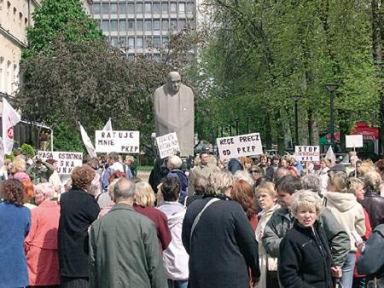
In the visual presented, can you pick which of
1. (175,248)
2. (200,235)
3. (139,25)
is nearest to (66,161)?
(175,248)

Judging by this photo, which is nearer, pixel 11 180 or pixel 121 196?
pixel 121 196

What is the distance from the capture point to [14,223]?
8.73 metres

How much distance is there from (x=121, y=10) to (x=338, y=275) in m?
141

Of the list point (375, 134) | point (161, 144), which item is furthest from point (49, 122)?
point (161, 144)

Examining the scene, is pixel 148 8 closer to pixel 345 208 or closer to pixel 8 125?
pixel 8 125

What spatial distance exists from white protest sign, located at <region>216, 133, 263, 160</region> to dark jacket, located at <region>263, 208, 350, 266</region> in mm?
9850

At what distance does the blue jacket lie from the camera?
8.70 metres

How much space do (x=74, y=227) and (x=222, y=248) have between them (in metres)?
2.29

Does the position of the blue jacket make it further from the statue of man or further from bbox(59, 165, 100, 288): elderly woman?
the statue of man

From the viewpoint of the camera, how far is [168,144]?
16.8 meters

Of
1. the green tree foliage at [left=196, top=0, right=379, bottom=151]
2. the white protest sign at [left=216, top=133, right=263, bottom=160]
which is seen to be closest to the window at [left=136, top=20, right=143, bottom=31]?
the green tree foliage at [left=196, top=0, right=379, bottom=151]

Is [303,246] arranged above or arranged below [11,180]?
below

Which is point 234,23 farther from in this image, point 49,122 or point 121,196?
point 121,196

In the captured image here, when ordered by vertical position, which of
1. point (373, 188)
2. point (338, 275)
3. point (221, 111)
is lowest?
point (338, 275)
